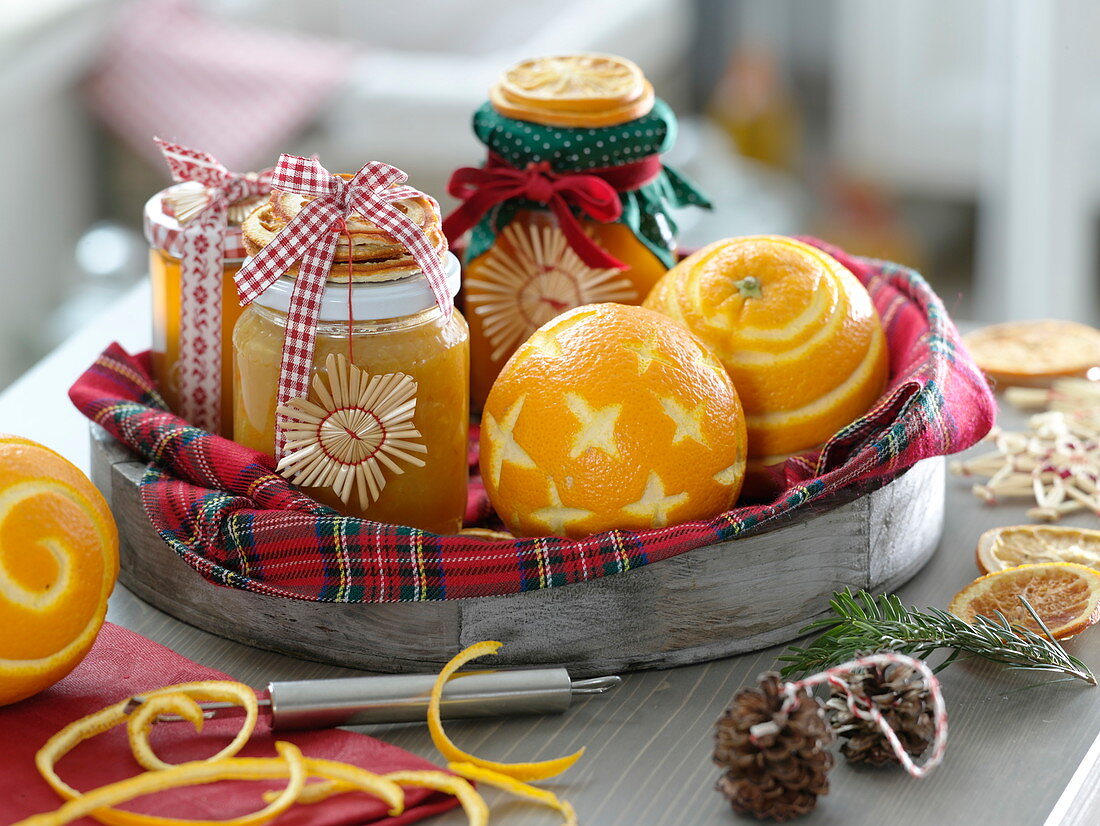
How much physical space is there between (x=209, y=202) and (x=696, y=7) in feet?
7.98

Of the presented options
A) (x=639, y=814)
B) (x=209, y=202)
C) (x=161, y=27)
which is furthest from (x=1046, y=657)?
(x=161, y=27)

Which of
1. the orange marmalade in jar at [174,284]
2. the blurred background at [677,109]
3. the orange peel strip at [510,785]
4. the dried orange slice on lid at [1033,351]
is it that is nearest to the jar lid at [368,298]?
the orange marmalade in jar at [174,284]

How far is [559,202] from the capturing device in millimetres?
838

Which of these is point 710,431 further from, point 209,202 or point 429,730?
point 209,202

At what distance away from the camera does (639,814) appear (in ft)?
1.87

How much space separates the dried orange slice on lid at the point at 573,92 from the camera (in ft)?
2.78

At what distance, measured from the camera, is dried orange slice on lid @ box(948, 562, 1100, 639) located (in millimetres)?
698

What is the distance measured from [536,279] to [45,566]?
383 millimetres

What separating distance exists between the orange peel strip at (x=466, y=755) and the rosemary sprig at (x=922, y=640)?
0.13 m

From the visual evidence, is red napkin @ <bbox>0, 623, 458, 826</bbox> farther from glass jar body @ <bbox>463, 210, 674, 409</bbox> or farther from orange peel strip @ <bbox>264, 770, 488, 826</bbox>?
glass jar body @ <bbox>463, 210, 674, 409</bbox>

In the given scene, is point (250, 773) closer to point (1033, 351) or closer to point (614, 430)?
point (614, 430)

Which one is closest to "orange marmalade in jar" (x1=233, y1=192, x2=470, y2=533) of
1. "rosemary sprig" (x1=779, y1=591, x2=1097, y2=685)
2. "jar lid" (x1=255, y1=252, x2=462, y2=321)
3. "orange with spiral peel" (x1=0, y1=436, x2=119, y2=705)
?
"jar lid" (x1=255, y1=252, x2=462, y2=321)

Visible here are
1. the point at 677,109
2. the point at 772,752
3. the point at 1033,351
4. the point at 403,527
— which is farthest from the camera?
the point at 677,109

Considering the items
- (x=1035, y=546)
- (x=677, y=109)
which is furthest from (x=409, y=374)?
(x=677, y=109)
